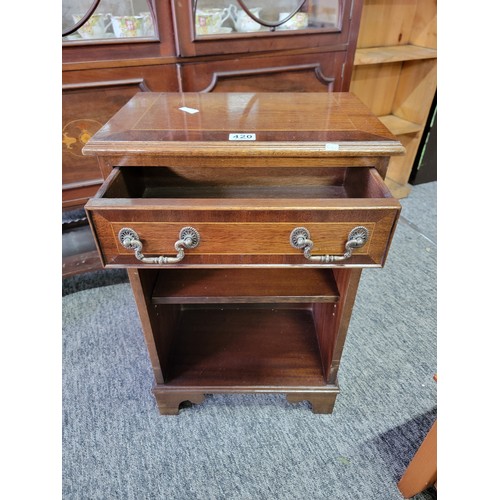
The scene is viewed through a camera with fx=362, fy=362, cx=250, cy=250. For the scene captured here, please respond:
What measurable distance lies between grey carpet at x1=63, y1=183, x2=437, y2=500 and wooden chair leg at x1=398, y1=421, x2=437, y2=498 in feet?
0.13

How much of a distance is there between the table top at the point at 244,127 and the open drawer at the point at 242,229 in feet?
0.19

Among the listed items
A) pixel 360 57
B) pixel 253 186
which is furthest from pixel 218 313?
pixel 360 57

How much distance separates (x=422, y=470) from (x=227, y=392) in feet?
1.36

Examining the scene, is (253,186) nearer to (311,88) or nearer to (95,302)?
(311,88)

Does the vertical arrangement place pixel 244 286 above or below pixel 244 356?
above

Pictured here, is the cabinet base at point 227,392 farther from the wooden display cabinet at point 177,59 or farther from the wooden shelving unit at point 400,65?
the wooden shelving unit at point 400,65

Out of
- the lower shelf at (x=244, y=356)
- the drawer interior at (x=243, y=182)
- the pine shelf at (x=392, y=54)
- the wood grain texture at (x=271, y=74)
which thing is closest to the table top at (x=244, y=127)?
the drawer interior at (x=243, y=182)

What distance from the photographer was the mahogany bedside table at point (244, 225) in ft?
1.74

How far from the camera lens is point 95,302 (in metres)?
1.21

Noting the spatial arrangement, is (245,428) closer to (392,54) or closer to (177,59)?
(177,59)

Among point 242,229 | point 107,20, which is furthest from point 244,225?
point 107,20

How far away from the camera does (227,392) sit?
0.83m

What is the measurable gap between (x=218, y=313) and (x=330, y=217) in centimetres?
58

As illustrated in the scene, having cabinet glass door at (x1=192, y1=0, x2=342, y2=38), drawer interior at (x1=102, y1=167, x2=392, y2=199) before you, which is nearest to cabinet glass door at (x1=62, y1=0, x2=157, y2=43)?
cabinet glass door at (x1=192, y1=0, x2=342, y2=38)
